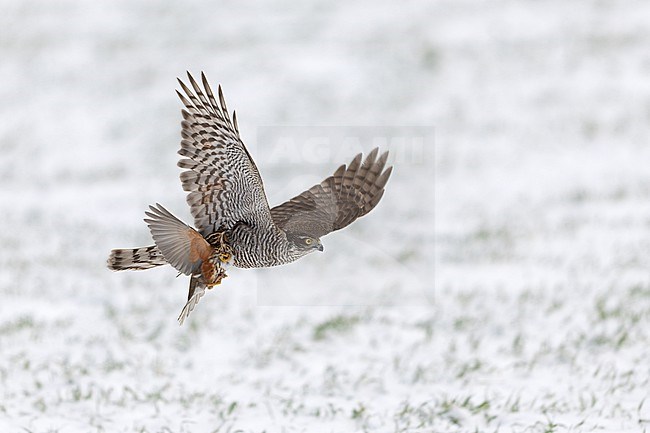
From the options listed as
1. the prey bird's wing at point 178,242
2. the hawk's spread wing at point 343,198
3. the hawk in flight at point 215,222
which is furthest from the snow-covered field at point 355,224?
the prey bird's wing at point 178,242

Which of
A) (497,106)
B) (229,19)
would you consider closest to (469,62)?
(497,106)

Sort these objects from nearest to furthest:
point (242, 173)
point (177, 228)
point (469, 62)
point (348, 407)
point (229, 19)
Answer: point (177, 228), point (242, 173), point (348, 407), point (469, 62), point (229, 19)

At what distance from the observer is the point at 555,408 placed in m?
6.04

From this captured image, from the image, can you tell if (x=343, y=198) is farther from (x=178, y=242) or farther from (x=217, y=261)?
(x=178, y=242)

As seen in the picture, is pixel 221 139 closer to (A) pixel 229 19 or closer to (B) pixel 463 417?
(B) pixel 463 417

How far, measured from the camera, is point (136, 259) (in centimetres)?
415

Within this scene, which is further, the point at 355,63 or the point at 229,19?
the point at 229,19

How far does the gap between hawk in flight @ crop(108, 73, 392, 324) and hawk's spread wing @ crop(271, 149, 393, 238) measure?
0.25m

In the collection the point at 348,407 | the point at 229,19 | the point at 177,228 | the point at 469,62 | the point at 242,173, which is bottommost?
the point at 348,407

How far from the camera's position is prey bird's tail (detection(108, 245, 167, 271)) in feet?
13.3

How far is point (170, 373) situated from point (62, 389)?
3.16ft

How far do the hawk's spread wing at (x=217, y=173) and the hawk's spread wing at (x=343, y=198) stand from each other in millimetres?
589

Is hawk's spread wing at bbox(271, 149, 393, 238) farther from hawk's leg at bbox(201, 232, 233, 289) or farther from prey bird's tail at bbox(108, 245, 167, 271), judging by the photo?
prey bird's tail at bbox(108, 245, 167, 271)

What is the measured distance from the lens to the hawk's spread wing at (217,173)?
4004mm
